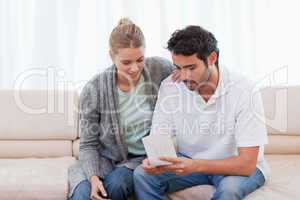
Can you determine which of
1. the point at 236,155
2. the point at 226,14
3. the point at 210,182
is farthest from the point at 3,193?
the point at 226,14

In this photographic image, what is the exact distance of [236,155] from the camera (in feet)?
5.99

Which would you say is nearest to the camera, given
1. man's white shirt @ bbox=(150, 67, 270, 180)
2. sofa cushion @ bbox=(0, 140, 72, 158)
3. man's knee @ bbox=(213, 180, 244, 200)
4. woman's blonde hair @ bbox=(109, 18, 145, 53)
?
man's knee @ bbox=(213, 180, 244, 200)

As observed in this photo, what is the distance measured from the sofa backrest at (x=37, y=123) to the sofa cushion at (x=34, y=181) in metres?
0.21

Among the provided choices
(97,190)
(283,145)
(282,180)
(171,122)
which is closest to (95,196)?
(97,190)

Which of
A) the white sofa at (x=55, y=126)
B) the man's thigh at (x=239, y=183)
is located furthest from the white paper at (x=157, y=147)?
the white sofa at (x=55, y=126)

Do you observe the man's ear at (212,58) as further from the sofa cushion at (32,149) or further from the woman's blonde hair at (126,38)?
the sofa cushion at (32,149)

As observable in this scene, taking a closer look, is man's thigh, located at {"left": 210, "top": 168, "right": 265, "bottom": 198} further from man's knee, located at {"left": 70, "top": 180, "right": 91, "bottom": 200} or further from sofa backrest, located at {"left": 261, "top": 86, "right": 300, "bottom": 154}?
sofa backrest, located at {"left": 261, "top": 86, "right": 300, "bottom": 154}

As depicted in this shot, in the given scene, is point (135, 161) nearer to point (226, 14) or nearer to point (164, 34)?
point (164, 34)

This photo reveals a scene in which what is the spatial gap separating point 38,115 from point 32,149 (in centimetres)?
19

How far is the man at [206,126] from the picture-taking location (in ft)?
5.74

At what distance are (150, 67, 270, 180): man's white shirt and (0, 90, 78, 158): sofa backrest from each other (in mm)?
688

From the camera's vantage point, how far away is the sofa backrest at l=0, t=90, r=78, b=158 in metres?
2.43

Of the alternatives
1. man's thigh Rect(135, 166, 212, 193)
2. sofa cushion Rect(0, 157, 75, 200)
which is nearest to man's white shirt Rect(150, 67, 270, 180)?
man's thigh Rect(135, 166, 212, 193)

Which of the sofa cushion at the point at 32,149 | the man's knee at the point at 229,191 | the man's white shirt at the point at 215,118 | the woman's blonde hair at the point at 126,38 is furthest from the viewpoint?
the sofa cushion at the point at 32,149
